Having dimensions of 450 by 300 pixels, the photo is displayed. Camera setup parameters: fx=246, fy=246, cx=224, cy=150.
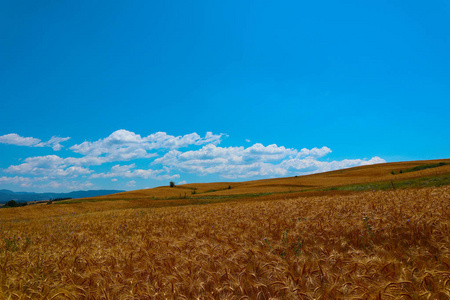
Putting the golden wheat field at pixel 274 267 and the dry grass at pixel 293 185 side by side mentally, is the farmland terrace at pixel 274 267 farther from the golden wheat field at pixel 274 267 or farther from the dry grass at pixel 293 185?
the dry grass at pixel 293 185

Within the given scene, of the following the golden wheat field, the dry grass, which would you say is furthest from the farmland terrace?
the dry grass

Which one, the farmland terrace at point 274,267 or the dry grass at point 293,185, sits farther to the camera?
the dry grass at point 293,185

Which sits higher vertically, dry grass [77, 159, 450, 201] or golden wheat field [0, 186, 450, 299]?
golden wheat field [0, 186, 450, 299]

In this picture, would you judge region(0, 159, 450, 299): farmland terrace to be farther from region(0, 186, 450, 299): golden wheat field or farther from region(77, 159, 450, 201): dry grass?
region(77, 159, 450, 201): dry grass

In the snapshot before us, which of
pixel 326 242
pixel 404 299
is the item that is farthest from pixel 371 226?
pixel 404 299

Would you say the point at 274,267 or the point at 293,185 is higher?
the point at 274,267

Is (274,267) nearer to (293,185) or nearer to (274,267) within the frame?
(274,267)

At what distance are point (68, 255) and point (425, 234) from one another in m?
7.37

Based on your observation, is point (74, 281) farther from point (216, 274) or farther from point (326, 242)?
point (326, 242)

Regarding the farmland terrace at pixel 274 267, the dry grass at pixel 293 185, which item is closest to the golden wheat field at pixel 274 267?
the farmland terrace at pixel 274 267

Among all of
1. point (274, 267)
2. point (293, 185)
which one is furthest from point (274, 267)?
point (293, 185)

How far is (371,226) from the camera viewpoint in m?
5.59

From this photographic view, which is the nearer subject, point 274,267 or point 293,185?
point 274,267

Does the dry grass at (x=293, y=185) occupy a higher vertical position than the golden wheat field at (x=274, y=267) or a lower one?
lower
